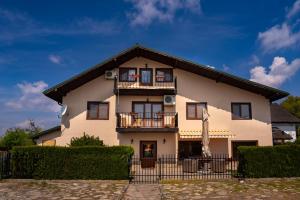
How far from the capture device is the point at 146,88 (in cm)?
2361

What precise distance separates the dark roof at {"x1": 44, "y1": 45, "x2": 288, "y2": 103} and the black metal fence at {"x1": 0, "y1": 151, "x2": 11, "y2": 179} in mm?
8160

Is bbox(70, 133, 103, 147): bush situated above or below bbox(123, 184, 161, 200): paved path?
above

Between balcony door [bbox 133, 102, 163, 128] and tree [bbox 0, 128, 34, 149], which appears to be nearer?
balcony door [bbox 133, 102, 163, 128]

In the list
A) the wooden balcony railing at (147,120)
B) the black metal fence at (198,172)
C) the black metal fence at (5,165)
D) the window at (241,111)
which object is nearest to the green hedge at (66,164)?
the black metal fence at (5,165)

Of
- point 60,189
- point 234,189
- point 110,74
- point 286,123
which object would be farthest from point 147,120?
point 286,123

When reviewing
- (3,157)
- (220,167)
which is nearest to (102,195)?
(3,157)

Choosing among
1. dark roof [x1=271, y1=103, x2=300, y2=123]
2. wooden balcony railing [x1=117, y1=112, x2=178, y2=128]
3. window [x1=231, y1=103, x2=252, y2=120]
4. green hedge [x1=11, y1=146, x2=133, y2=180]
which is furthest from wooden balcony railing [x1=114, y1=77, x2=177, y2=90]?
dark roof [x1=271, y1=103, x2=300, y2=123]

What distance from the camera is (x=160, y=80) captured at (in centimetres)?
2488

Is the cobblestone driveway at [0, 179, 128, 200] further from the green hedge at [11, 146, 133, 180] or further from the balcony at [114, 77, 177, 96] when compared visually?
the balcony at [114, 77, 177, 96]

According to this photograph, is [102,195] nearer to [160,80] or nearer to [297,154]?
[297,154]

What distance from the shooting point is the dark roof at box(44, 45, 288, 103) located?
2352 centimetres

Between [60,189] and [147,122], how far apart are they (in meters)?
11.3

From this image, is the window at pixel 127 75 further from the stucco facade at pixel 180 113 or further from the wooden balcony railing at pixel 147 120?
the wooden balcony railing at pixel 147 120

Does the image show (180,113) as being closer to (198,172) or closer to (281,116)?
(198,172)
